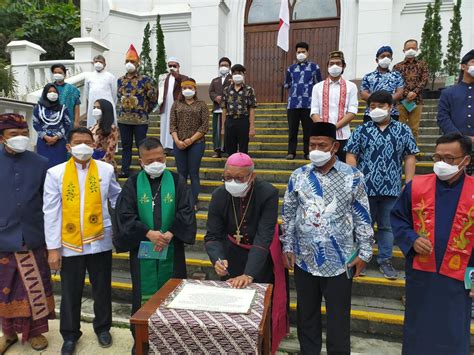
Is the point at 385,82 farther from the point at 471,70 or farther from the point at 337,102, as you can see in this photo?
the point at 471,70

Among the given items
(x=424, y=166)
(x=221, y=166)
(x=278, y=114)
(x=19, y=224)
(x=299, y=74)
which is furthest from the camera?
(x=278, y=114)

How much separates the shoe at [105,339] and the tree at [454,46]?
8565mm

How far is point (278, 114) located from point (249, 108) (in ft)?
9.21

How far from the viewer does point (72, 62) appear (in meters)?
8.81

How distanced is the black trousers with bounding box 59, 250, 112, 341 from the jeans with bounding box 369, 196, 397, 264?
2.58 meters

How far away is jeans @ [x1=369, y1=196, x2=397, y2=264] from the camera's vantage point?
3.84m

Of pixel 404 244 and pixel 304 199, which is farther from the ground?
pixel 304 199

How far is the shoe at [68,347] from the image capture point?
3221 millimetres

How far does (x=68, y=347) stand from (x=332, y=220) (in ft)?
7.95

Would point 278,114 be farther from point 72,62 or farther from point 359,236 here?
point 359,236

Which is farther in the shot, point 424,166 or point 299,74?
point 299,74

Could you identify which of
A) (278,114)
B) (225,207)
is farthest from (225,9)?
(225,207)

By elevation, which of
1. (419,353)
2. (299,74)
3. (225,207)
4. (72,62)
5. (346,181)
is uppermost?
(72,62)

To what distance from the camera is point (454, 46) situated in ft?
28.1
